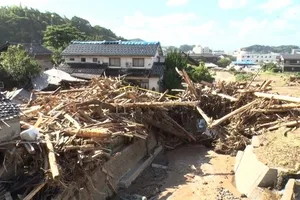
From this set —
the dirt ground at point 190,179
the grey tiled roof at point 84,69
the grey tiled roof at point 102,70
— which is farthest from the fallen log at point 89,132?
the grey tiled roof at point 102,70

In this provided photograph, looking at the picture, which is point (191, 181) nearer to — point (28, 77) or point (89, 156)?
point (89, 156)

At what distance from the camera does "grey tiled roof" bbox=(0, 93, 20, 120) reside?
7.95 meters

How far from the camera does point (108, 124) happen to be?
38.0 ft

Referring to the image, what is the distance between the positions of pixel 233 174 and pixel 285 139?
255 cm

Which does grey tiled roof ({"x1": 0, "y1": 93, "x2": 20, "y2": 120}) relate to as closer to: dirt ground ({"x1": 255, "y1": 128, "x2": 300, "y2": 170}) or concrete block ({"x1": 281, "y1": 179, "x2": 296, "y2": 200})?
concrete block ({"x1": 281, "y1": 179, "x2": 296, "y2": 200})

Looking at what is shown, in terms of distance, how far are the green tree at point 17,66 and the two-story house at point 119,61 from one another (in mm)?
4064

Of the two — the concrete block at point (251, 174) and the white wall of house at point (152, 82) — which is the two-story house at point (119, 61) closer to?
the white wall of house at point (152, 82)

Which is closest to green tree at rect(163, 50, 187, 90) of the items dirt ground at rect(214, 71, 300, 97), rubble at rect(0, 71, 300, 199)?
dirt ground at rect(214, 71, 300, 97)

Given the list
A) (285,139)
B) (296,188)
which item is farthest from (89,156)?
(285,139)

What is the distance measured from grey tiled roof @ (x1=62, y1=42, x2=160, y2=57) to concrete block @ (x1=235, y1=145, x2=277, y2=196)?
1831 cm

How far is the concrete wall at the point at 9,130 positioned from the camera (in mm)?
7922

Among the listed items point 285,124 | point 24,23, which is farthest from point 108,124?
point 24,23

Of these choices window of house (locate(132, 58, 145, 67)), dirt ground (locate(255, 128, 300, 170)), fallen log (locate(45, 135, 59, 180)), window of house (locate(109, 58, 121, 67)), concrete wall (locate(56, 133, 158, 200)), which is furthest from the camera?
window of house (locate(109, 58, 121, 67))

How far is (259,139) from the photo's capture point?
13.6 metres
